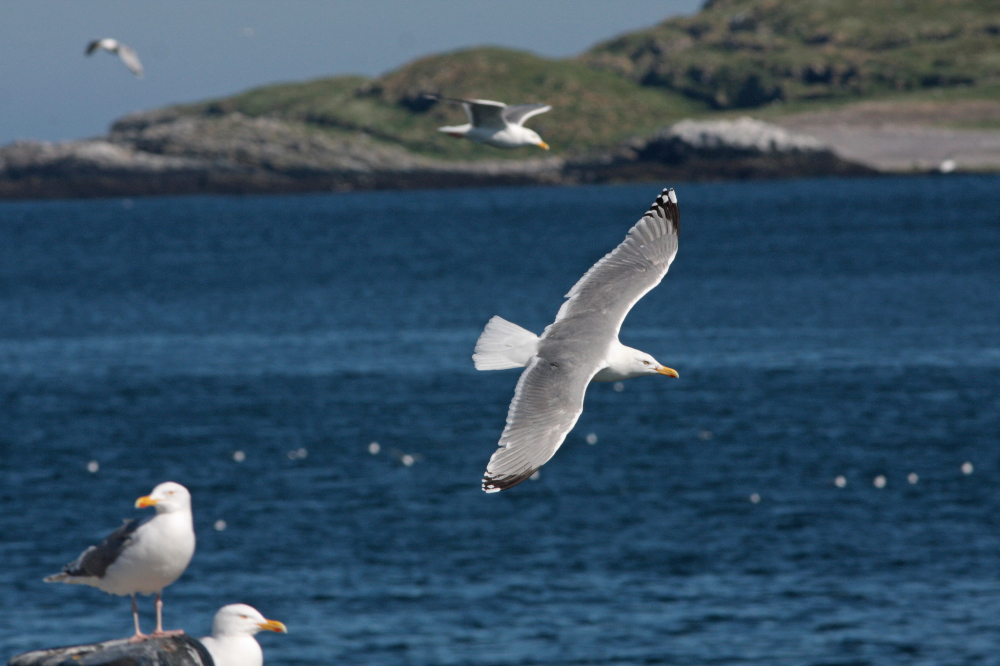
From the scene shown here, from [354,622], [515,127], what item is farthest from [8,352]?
[515,127]

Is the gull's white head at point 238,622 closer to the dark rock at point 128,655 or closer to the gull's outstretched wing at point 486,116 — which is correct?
the dark rock at point 128,655

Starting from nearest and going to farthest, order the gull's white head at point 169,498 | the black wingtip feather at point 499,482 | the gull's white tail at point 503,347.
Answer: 1. the black wingtip feather at point 499,482
2. the gull's white tail at point 503,347
3. the gull's white head at point 169,498

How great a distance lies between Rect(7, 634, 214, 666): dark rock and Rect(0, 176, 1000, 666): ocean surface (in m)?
12.0

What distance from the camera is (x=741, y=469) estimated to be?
123ft

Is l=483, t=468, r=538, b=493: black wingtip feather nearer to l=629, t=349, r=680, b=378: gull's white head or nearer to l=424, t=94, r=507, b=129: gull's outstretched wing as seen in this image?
l=629, t=349, r=680, b=378: gull's white head

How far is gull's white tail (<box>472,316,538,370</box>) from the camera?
443 inches

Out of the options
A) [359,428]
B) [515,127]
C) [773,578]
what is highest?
[515,127]

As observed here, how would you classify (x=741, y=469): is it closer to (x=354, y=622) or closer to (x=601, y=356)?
(x=354, y=622)

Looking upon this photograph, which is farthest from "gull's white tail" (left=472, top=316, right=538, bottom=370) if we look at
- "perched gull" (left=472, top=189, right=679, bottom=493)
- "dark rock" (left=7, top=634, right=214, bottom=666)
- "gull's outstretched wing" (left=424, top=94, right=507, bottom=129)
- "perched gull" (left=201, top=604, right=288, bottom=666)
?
"gull's outstretched wing" (left=424, top=94, right=507, bottom=129)

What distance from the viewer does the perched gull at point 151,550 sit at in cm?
1245

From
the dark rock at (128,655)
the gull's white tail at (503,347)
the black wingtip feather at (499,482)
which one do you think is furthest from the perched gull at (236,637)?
the black wingtip feather at (499,482)

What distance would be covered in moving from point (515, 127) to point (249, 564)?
16278mm

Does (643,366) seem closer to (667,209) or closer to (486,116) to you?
(667,209)

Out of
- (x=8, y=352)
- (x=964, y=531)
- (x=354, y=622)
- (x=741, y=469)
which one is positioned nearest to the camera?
(x=354, y=622)
